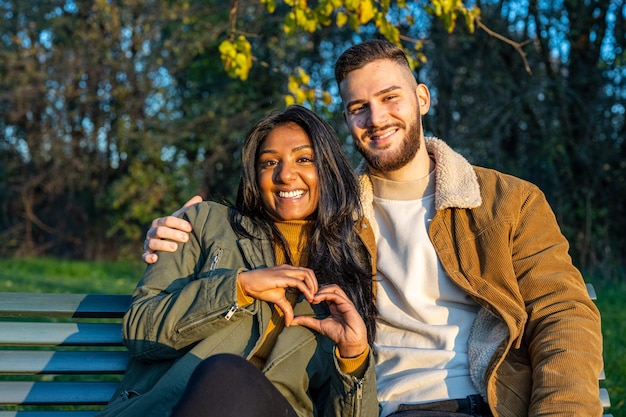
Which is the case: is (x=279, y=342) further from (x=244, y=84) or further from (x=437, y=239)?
(x=244, y=84)

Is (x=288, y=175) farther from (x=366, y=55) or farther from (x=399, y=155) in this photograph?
(x=366, y=55)

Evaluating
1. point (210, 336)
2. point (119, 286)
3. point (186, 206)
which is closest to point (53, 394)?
point (210, 336)

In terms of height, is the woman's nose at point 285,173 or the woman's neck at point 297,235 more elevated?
the woman's nose at point 285,173

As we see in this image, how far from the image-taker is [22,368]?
2.95 meters

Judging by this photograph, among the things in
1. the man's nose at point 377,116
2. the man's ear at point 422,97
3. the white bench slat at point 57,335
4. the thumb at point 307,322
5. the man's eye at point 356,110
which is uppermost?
the man's ear at point 422,97

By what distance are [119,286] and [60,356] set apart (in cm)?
705

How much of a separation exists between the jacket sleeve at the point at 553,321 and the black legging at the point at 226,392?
99cm

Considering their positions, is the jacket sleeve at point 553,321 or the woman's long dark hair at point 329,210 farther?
the woman's long dark hair at point 329,210

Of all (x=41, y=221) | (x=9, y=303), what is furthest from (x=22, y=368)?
(x=41, y=221)

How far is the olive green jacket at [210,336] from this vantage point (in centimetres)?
263

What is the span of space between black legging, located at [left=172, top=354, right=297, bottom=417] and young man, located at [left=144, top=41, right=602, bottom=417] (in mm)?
711

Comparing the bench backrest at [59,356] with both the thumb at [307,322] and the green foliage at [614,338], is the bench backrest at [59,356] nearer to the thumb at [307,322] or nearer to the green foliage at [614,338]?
the thumb at [307,322]

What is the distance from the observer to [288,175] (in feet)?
10.0

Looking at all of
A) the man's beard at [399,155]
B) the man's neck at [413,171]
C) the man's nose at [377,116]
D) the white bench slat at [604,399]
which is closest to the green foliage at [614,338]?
the white bench slat at [604,399]
